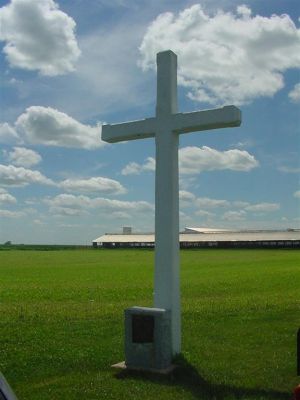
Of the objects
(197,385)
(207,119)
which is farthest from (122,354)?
(207,119)

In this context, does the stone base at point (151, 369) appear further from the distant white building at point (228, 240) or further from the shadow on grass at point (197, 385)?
the distant white building at point (228, 240)

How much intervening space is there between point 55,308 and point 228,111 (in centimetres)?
908

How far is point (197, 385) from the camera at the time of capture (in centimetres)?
703

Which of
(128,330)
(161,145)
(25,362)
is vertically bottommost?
(25,362)

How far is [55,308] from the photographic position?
49.1 ft

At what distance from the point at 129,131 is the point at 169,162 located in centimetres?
94

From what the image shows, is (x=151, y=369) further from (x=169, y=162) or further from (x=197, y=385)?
(x=169, y=162)

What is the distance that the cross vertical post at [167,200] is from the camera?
795 centimetres

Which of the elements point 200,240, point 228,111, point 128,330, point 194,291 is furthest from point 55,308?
point 200,240

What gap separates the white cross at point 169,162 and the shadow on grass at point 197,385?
485mm

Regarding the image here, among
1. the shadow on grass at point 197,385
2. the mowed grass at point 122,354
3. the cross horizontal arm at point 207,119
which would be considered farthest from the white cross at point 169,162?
the mowed grass at point 122,354

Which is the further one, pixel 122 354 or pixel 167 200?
pixel 122 354

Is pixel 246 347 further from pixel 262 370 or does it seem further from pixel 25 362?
pixel 25 362

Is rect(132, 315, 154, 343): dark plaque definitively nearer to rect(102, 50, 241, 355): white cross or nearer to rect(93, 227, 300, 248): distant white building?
rect(102, 50, 241, 355): white cross
